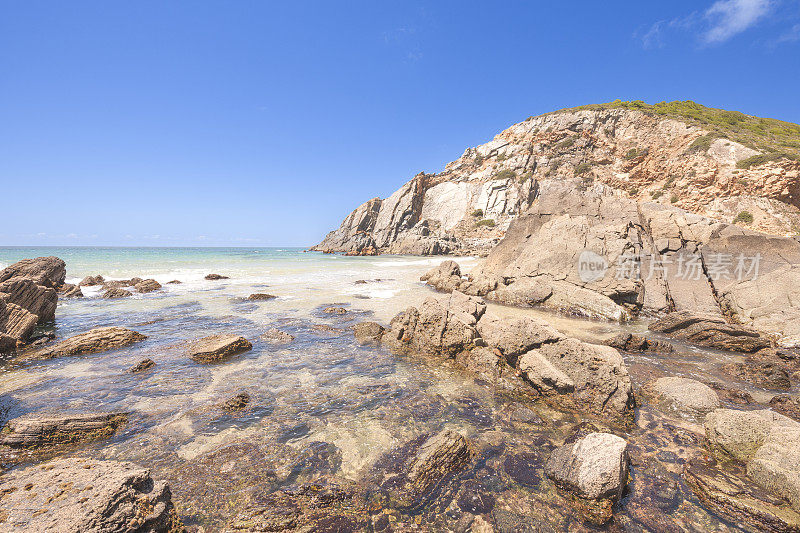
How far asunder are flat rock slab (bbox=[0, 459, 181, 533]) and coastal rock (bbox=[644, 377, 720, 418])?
9.50m

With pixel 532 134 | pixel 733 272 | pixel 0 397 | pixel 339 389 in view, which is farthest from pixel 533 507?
pixel 532 134

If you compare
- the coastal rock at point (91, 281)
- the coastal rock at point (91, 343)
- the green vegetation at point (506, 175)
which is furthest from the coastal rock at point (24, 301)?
the green vegetation at point (506, 175)

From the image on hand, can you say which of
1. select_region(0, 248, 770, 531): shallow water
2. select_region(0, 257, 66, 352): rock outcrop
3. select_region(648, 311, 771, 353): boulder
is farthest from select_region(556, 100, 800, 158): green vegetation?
select_region(0, 257, 66, 352): rock outcrop

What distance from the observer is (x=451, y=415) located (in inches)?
255

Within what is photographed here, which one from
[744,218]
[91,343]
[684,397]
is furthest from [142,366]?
[744,218]

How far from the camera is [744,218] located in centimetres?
3275

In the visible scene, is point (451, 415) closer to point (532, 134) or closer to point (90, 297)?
point (90, 297)

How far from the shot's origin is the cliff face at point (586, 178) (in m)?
33.7

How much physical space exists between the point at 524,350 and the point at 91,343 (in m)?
14.1

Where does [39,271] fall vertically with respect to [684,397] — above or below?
above

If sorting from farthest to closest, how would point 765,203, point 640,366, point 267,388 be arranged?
1. point 765,203
2. point 640,366
3. point 267,388

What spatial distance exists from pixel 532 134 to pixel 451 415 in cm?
8675

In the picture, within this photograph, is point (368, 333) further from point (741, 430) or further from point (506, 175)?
point (506, 175)

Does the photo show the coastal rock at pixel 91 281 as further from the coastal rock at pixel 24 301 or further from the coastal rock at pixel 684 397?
the coastal rock at pixel 684 397
